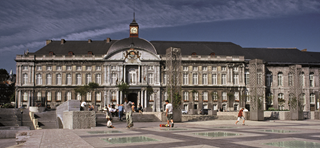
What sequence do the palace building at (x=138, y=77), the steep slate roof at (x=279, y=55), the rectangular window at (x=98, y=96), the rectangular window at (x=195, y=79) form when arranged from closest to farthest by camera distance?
the palace building at (x=138, y=77) < the rectangular window at (x=98, y=96) < the rectangular window at (x=195, y=79) < the steep slate roof at (x=279, y=55)

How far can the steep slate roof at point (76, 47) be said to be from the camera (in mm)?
68438

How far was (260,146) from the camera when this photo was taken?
955 centimetres

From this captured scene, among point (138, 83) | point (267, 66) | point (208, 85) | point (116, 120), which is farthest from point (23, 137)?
point (267, 66)

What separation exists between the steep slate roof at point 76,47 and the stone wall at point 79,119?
4968cm

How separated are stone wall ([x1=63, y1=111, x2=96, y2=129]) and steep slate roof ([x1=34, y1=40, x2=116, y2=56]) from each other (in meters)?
49.7

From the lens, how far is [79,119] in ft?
62.2

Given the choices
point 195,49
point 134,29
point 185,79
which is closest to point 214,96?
point 185,79

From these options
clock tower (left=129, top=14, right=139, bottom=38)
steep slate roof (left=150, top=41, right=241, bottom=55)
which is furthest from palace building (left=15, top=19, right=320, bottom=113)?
clock tower (left=129, top=14, right=139, bottom=38)

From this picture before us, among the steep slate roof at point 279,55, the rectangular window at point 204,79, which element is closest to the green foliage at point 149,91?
the rectangular window at point 204,79

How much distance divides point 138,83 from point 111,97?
6.32m

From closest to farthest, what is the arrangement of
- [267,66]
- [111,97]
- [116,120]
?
[116,120] < [111,97] < [267,66]

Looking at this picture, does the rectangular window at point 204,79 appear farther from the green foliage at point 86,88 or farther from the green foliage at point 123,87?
the green foliage at point 86,88

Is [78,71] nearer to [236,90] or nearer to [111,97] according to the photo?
[111,97]

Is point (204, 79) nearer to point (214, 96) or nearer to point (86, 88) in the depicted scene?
point (214, 96)
